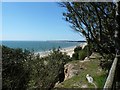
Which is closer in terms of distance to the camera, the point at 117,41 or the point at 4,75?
the point at 117,41

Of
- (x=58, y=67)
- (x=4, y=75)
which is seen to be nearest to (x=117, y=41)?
(x=4, y=75)

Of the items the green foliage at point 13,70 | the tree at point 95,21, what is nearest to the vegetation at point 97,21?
the tree at point 95,21

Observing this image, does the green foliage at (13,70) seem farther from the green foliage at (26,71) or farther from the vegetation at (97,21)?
the vegetation at (97,21)

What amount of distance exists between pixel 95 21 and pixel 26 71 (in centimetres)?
760

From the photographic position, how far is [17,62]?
14141 mm

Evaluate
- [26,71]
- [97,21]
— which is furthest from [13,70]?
[97,21]

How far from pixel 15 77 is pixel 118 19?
749 cm

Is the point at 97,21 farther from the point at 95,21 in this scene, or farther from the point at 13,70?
the point at 13,70

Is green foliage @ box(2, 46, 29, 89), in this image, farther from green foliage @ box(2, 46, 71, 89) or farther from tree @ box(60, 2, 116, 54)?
tree @ box(60, 2, 116, 54)

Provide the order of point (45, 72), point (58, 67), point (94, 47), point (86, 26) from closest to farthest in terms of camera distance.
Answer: point (86, 26), point (94, 47), point (45, 72), point (58, 67)

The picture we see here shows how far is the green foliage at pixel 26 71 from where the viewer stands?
1293 centimetres

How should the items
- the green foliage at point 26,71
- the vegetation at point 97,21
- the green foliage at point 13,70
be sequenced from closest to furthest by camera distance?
the vegetation at point 97,21
the green foliage at point 13,70
the green foliage at point 26,71

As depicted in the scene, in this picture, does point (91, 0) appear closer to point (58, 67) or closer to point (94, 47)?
point (94, 47)

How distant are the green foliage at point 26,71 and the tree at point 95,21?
566 centimetres
